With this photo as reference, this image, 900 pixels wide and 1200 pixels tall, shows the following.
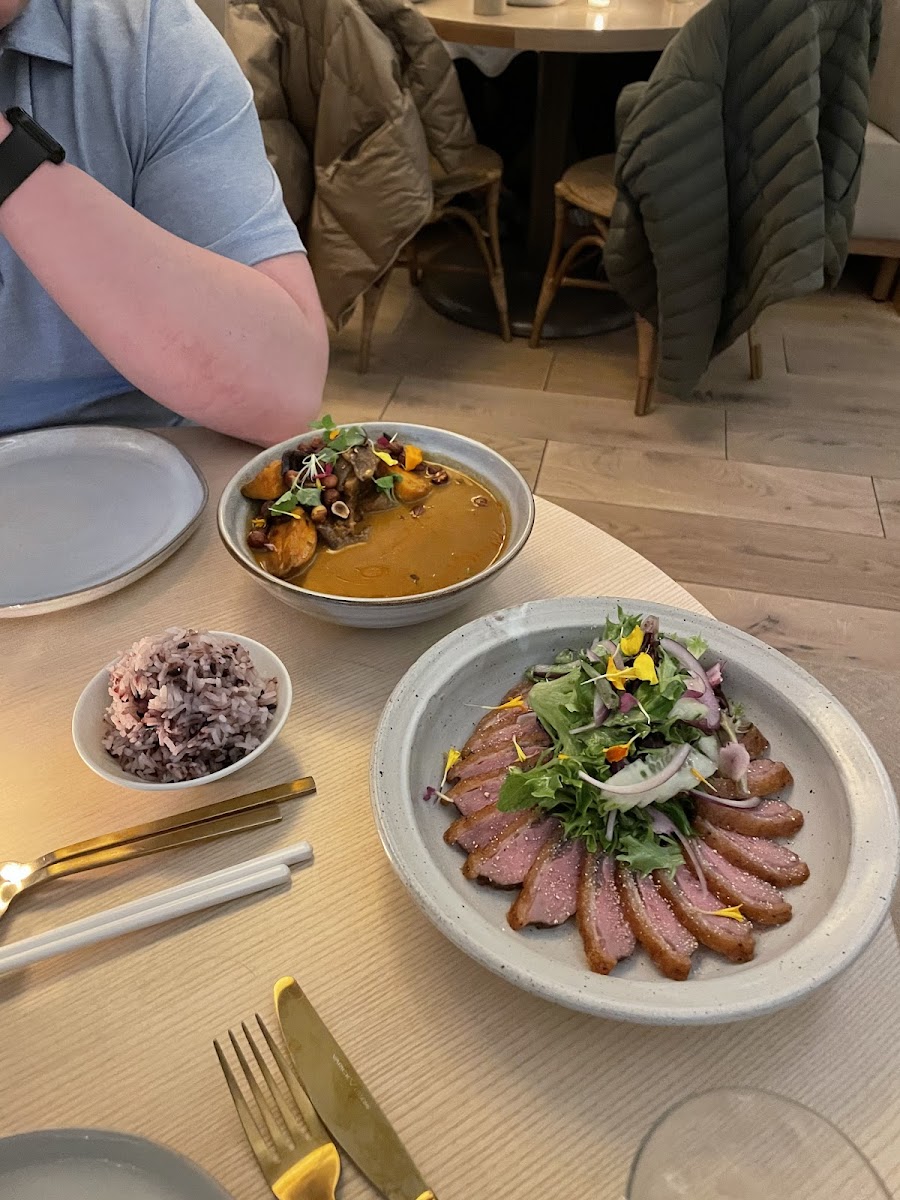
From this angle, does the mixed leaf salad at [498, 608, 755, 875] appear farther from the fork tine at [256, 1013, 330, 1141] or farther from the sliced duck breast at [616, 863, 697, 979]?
the fork tine at [256, 1013, 330, 1141]

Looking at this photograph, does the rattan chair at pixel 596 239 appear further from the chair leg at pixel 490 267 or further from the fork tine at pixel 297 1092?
the fork tine at pixel 297 1092

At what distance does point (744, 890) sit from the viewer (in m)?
0.61

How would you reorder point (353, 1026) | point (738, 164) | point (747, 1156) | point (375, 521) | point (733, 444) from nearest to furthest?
point (747, 1156) → point (353, 1026) → point (375, 521) → point (738, 164) → point (733, 444)

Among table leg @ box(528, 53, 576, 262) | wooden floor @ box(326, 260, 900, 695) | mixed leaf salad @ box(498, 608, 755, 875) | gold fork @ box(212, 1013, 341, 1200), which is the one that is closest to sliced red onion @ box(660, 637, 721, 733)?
mixed leaf salad @ box(498, 608, 755, 875)

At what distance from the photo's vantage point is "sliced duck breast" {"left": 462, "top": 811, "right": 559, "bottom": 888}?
24.5 inches

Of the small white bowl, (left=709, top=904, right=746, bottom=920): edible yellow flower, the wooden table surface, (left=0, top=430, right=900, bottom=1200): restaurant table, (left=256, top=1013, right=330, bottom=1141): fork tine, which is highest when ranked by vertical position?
the wooden table surface

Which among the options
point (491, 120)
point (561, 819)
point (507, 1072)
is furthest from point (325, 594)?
point (491, 120)

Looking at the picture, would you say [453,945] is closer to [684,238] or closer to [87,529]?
[87,529]

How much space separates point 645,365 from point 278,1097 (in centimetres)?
242

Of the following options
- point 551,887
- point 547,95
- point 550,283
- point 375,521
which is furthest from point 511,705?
point 547,95

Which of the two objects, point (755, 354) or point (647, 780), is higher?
point (647, 780)

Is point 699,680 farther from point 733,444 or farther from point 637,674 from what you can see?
point 733,444

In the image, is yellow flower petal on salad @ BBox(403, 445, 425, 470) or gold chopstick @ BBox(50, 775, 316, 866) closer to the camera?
gold chopstick @ BBox(50, 775, 316, 866)

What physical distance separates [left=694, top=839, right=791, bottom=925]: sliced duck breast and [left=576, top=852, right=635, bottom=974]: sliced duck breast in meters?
0.07
